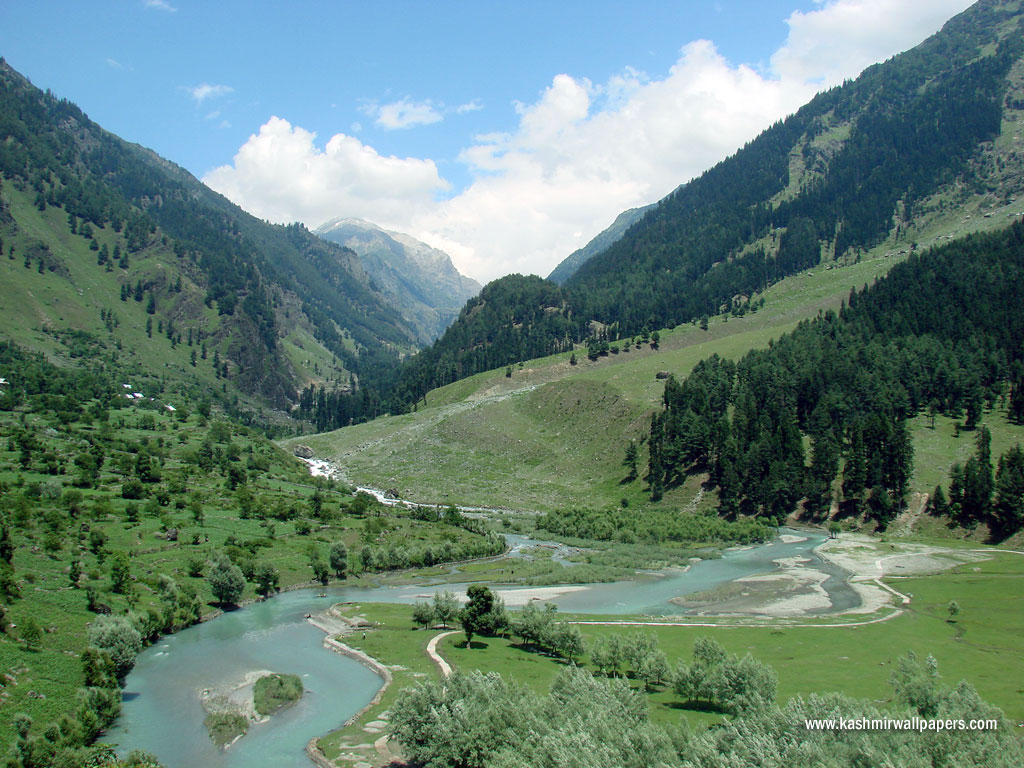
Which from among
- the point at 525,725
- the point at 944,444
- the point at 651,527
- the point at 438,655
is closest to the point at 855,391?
the point at 944,444

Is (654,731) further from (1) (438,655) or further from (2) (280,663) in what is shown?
(2) (280,663)

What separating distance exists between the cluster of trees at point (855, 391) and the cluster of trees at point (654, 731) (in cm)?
9360

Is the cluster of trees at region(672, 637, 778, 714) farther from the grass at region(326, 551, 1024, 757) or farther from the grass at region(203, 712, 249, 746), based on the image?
the grass at region(203, 712, 249, 746)

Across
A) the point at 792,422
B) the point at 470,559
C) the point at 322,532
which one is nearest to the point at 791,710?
the point at 470,559

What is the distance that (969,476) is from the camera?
106 meters

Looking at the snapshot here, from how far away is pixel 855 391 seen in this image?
14775 centimetres

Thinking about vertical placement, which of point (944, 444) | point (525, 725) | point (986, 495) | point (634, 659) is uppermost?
point (944, 444)

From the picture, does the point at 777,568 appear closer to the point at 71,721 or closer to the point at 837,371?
the point at 837,371

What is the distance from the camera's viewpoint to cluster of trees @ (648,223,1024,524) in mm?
125188

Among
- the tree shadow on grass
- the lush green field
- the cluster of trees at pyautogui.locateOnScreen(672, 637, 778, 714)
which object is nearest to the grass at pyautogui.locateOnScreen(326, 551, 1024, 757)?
the tree shadow on grass

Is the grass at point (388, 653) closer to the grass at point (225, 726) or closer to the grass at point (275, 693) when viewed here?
the grass at point (225, 726)

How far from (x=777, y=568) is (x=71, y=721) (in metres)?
86.4

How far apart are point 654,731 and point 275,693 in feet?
111

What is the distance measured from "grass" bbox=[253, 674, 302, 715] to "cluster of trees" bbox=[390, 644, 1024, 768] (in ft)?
52.3
